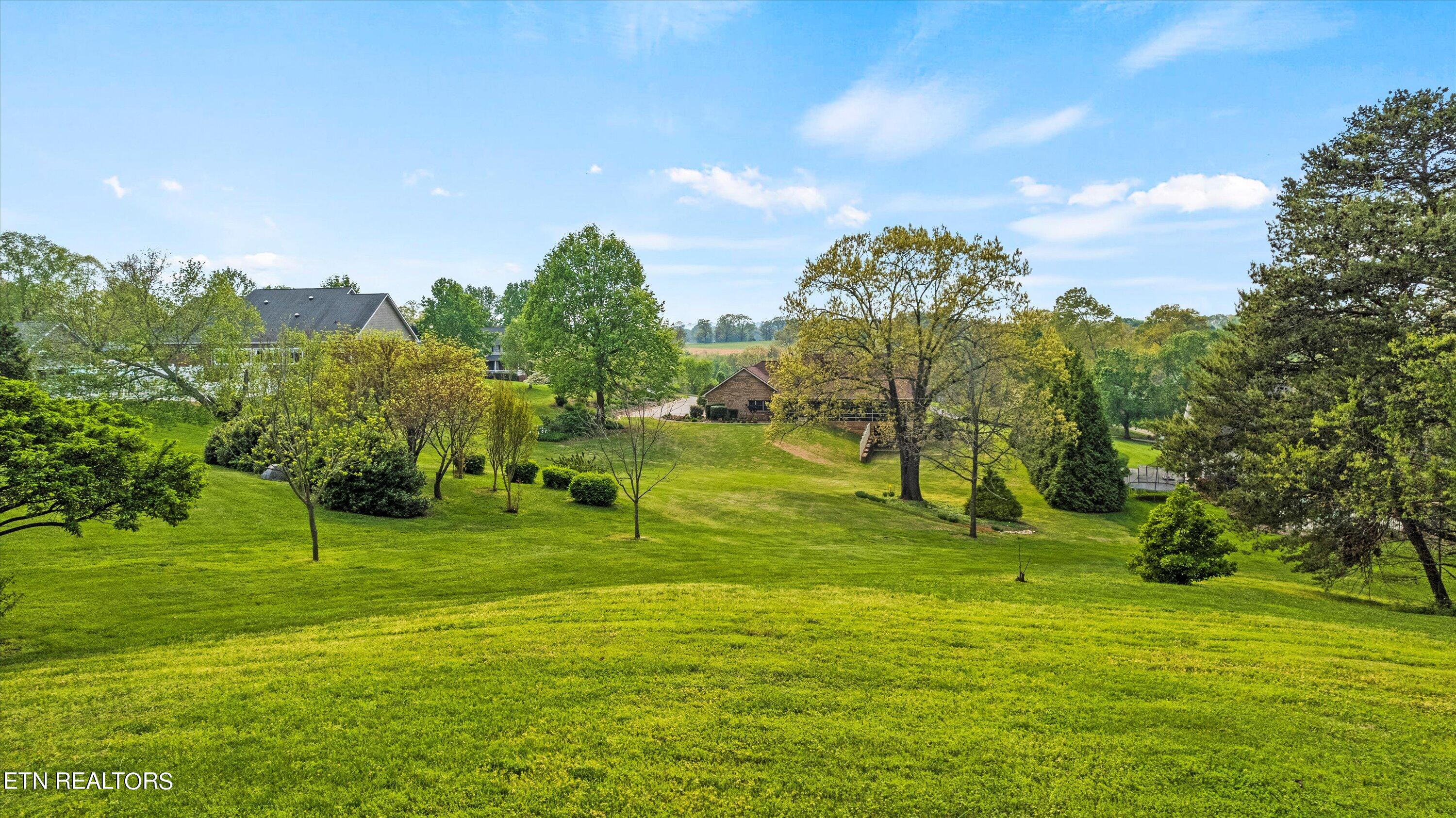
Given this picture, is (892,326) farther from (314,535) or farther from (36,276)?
(36,276)

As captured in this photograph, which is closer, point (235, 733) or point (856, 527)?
point (235, 733)

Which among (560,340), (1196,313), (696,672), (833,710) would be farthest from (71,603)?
(1196,313)

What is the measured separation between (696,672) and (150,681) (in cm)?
661

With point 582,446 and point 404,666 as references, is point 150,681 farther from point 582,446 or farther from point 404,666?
point 582,446

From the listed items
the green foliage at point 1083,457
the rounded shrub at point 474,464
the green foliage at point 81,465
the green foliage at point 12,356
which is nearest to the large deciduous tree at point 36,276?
the green foliage at point 12,356

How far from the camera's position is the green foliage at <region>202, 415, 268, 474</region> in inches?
921

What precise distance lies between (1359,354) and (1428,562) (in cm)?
622

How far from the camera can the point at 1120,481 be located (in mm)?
32188

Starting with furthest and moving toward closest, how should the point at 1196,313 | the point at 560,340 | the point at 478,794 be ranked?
the point at 1196,313 < the point at 560,340 < the point at 478,794

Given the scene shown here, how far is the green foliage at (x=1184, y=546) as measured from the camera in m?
14.8

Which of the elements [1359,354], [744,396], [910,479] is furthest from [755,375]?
[1359,354]

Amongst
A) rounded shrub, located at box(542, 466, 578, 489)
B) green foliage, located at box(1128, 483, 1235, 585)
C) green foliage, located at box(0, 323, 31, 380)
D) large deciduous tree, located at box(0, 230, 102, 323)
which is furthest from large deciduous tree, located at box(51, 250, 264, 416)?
green foliage, located at box(1128, 483, 1235, 585)

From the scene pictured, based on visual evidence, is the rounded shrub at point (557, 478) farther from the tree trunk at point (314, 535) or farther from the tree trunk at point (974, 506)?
the tree trunk at point (974, 506)

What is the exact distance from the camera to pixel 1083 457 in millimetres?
31797
